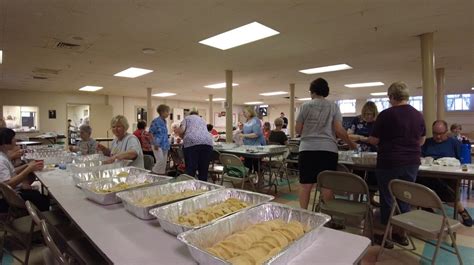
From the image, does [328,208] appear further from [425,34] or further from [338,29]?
[425,34]

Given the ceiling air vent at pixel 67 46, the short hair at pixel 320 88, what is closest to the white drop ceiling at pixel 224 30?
the ceiling air vent at pixel 67 46

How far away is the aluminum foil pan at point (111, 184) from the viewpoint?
1519mm

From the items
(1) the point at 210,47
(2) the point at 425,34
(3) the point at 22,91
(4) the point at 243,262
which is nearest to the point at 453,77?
(2) the point at 425,34

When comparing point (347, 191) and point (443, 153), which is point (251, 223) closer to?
point (347, 191)

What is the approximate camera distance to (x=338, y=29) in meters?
3.80

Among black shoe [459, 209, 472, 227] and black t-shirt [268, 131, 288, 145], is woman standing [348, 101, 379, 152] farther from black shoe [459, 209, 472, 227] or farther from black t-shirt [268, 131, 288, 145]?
black t-shirt [268, 131, 288, 145]

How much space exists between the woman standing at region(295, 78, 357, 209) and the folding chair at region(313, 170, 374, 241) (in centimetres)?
12

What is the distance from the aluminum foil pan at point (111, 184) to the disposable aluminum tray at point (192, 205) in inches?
16.6

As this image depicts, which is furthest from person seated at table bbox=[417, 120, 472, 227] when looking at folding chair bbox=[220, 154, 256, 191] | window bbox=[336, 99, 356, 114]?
window bbox=[336, 99, 356, 114]

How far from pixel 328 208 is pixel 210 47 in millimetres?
3255

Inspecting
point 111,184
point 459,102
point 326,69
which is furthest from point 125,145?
point 459,102

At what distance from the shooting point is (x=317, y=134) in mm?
2469

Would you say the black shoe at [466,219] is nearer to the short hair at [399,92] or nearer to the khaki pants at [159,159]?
the short hair at [399,92]

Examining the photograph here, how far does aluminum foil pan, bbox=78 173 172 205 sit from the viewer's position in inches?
59.8
